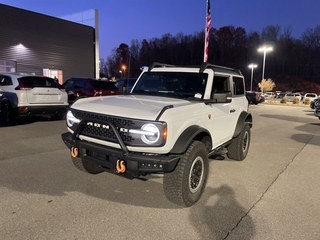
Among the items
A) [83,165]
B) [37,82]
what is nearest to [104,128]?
[83,165]

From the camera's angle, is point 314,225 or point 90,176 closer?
point 314,225

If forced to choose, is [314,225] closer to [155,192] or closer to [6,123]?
[155,192]

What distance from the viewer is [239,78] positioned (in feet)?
19.3

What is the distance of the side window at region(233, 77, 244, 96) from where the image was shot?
5.49m

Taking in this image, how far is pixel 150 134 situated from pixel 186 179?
0.82 metres

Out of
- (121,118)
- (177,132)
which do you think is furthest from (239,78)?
(121,118)

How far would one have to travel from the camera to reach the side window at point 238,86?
549 cm

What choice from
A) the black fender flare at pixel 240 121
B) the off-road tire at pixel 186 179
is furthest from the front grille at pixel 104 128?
the black fender flare at pixel 240 121

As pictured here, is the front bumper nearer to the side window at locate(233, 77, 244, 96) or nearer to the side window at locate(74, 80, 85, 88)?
the side window at locate(233, 77, 244, 96)

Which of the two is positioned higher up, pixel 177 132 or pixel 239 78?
pixel 239 78

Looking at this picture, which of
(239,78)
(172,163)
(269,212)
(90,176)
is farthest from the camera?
(239,78)

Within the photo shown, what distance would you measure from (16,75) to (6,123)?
1.77 meters

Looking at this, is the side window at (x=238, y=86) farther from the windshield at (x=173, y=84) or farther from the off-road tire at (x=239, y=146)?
the windshield at (x=173, y=84)

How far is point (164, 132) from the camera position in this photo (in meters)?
3.07
